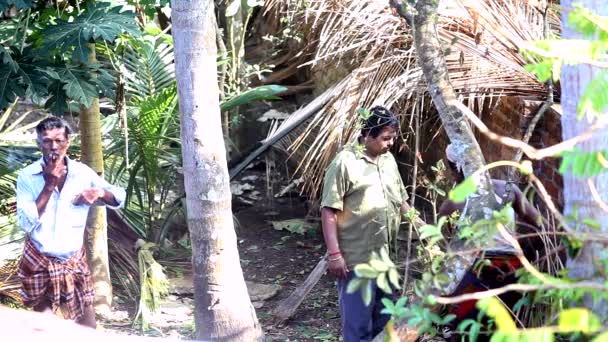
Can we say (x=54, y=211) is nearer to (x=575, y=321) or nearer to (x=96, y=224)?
(x=96, y=224)

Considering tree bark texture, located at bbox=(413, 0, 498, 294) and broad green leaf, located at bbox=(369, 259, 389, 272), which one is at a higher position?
tree bark texture, located at bbox=(413, 0, 498, 294)

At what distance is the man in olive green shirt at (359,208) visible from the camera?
5.06m

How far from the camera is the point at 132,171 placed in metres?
7.16

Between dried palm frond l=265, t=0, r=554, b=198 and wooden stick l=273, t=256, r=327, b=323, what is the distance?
2.35 ft

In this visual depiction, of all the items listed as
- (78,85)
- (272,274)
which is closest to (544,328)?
(78,85)

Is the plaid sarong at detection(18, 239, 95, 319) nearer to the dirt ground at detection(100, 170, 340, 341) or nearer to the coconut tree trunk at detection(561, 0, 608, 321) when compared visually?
the dirt ground at detection(100, 170, 340, 341)

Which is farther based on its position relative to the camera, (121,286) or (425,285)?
(121,286)

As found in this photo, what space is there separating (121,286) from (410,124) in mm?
2415

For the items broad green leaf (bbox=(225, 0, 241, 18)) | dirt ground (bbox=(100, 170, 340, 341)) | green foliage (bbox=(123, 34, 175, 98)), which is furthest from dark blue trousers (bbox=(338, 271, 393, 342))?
broad green leaf (bbox=(225, 0, 241, 18))

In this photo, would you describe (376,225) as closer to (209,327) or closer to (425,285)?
(209,327)

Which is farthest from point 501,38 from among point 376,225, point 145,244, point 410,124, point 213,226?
point 145,244

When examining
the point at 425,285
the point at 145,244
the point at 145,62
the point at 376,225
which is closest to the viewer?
the point at 425,285

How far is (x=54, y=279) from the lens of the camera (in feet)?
18.0

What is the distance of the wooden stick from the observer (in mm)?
6598
